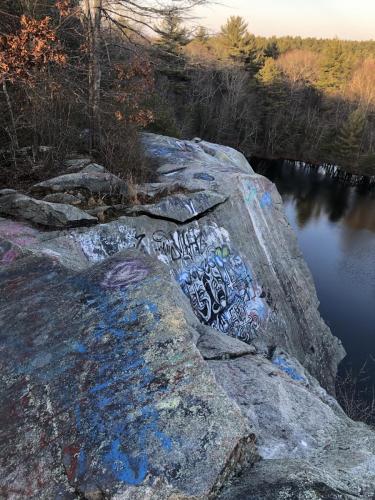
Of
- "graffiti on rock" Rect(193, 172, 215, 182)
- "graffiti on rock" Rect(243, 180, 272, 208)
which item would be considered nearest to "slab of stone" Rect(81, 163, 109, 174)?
"graffiti on rock" Rect(193, 172, 215, 182)

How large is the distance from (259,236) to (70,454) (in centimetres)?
862

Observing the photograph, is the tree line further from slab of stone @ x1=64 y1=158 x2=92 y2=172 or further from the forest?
slab of stone @ x1=64 y1=158 x2=92 y2=172

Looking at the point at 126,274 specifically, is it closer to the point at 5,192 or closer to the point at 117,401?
the point at 117,401

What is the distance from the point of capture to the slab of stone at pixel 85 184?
797cm

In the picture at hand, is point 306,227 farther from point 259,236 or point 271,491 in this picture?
point 271,491

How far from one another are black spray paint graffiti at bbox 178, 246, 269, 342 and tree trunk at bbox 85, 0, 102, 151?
446 cm

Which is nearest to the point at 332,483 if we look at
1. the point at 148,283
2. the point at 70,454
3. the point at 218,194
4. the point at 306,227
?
the point at 70,454

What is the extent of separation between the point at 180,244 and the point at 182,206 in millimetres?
851

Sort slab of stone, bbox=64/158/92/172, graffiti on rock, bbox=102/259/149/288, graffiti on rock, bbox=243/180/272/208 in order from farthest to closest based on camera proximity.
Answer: graffiti on rock, bbox=243/180/272/208 → slab of stone, bbox=64/158/92/172 → graffiti on rock, bbox=102/259/149/288

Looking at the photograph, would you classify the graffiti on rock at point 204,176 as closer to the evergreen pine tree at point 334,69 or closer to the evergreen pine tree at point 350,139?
the evergreen pine tree at point 350,139

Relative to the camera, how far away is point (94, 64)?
34.4ft

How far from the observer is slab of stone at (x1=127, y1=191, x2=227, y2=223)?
8.16m

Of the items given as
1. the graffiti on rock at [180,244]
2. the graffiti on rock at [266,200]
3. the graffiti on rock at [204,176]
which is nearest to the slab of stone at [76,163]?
the graffiti on rock at [180,244]

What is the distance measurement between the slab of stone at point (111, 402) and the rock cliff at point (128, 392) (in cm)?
1
